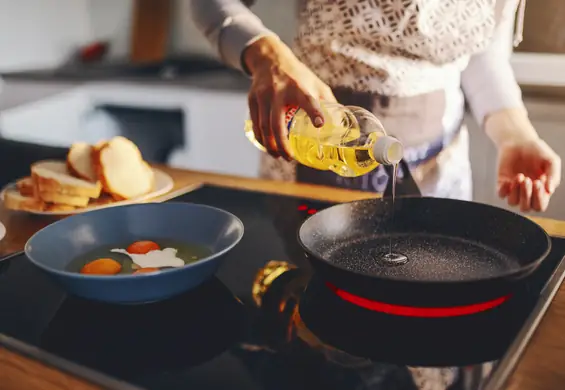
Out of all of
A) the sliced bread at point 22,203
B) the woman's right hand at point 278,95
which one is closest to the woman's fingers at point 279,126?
the woman's right hand at point 278,95

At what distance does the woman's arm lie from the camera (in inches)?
41.8

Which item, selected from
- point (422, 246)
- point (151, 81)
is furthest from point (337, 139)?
point (151, 81)

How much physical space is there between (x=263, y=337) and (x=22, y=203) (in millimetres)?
540

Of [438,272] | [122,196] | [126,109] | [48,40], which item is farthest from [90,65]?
[438,272]

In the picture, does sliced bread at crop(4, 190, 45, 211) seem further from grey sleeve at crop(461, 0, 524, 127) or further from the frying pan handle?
grey sleeve at crop(461, 0, 524, 127)

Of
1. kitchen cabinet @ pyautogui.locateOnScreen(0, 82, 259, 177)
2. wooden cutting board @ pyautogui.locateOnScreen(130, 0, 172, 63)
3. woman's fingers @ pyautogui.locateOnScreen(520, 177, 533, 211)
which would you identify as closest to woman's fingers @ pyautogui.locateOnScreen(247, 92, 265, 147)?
woman's fingers @ pyautogui.locateOnScreen(520, 177, 533, 211)

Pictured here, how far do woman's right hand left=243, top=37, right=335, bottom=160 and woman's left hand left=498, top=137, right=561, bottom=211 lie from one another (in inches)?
10.7

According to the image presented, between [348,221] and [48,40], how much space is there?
8.18 ft

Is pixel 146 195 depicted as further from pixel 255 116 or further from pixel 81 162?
pixel 255 116

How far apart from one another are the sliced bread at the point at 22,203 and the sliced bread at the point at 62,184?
0.02m

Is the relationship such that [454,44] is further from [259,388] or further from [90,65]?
[90,65]

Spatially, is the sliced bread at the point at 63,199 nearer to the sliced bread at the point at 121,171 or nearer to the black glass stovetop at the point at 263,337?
the sliced bread at the point at 121,171

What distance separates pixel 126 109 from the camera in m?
2.34

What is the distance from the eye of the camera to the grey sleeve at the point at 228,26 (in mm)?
941
